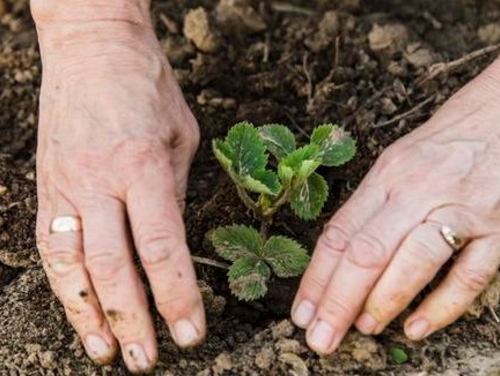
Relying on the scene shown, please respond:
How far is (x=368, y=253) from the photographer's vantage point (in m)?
2.05

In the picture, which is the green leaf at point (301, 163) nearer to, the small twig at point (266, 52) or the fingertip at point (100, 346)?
the fingertip at point (100, 346)

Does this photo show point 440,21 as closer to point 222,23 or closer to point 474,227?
point 222,23

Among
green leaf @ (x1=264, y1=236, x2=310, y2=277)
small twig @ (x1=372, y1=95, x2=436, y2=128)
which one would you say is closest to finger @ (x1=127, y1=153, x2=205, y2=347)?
green leaf @ (x1=264, y1=236, x2=310, y2=277)

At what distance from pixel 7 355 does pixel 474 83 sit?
139 cm

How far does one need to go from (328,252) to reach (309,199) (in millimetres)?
294

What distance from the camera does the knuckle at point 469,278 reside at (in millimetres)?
2100

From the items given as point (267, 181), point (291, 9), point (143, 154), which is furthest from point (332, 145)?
point (291, 9)

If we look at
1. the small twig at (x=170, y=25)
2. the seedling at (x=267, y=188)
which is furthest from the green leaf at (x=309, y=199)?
the small twig at (x=170, y=25)

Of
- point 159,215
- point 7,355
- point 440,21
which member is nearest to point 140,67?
point 159,215

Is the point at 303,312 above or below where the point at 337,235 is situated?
below

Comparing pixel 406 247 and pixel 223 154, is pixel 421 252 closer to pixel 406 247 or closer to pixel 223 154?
pixel 406 247

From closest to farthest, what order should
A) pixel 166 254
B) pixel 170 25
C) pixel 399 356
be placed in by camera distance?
pixel 166 254
pixel 399 356
pixel 170 25

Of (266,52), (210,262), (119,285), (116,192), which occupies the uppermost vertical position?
(116,192)

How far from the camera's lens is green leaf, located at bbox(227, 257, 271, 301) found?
2250 mm
